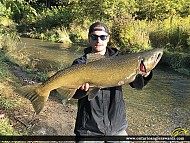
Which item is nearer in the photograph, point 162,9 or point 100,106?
point 100,106

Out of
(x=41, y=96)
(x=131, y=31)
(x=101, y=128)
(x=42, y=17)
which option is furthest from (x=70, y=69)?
(x=42, y=17)

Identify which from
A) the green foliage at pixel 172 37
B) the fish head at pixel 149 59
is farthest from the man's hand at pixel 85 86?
the green foliage at pixel 172 37

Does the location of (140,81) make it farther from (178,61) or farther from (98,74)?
(178,61)

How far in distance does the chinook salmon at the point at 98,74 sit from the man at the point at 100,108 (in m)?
0.09

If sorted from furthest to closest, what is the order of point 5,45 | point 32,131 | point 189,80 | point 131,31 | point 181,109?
1. point 131,31
2. point 5,45
3. point 189,80
4. point 181,109
5. point 32,131

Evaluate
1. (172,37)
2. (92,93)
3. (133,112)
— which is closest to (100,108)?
(92,93)

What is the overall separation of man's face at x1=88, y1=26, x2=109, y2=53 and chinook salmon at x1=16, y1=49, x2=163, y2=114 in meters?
0.14

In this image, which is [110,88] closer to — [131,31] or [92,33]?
[92,33]

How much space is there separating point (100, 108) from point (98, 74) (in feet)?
1.21

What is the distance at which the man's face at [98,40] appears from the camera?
3.25 metres

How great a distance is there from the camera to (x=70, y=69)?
3209 mm

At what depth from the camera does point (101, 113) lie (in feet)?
10.7

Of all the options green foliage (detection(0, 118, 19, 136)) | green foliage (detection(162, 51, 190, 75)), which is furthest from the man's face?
green foliage (detection(162, 51, 190, 75))

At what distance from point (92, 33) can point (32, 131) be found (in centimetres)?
316
